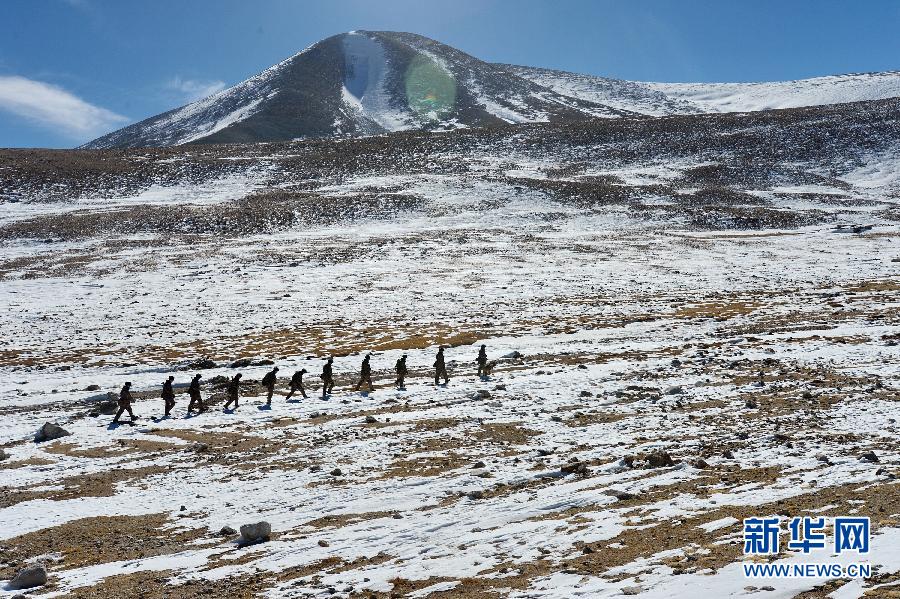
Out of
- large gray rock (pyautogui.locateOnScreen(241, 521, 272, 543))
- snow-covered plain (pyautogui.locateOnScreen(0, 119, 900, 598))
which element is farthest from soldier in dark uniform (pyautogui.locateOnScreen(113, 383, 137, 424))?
large gray rock (pyautogui.locateOnScreen(241, 521, 272, 543))

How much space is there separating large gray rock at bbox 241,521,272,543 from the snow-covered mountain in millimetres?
131095

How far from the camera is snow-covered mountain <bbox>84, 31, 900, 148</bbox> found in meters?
146

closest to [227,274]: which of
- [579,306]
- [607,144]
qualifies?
[579,306]

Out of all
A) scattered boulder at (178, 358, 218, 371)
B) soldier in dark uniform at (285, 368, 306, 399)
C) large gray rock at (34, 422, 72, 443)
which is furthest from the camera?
scattered boulder at (178, 358, 218, 371)

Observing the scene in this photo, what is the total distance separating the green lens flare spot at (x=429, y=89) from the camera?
155 meters

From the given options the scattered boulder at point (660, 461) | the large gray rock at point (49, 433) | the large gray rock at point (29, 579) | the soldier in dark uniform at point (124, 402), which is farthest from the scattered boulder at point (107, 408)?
the scattered boulder at point (660, 461)

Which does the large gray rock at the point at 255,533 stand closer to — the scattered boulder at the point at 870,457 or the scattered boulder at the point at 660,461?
the scattered boulder at the point at 660,461

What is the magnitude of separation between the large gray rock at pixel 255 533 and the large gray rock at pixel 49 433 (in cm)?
979

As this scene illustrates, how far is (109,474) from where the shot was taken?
47.6 ft

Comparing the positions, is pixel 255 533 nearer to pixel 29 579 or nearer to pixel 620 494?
pixel 29 579

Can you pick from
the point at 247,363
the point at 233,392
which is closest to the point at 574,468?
the point at 233,392

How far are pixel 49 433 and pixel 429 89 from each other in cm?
16408

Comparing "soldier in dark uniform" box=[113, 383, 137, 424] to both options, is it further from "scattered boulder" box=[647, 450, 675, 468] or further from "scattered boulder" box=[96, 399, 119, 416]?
"scattered boulder" box=[647, 450, 675, 468]

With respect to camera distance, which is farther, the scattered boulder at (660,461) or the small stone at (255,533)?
the scattered boulder at (660,461)
